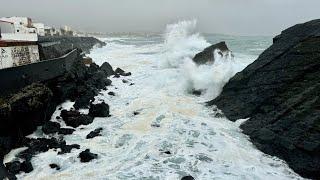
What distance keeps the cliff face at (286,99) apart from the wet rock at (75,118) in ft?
21.5

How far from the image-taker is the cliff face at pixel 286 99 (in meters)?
12.4

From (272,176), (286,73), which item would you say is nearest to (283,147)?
(272,176)

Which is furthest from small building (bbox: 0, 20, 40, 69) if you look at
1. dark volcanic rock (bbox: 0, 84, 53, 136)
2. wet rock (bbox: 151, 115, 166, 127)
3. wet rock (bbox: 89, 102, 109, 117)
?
wet rock (bbox: 151, 115, 166, 127)

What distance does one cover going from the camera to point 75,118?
56.7 ft

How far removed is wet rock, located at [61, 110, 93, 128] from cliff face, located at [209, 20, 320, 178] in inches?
258

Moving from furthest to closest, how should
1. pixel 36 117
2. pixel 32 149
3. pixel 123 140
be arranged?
pixel 36 117 < pixel 123 140 < pixel 32 149

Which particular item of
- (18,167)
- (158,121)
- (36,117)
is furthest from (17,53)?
(18,167)

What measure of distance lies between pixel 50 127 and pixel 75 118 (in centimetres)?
145

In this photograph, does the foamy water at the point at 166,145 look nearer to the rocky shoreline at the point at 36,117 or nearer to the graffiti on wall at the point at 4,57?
the rocky shoreline at the point at 36,117

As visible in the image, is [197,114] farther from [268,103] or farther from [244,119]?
[268,103]

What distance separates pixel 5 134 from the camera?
46.0 ft

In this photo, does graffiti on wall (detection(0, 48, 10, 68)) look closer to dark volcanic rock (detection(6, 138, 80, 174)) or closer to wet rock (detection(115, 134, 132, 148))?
dark volcanic rock (detection(6, 138, 80, 174))

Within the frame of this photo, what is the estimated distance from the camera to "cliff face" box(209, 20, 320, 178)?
→ 12414 mm

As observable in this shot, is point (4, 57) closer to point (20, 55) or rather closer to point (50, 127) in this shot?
point (20, 55)
